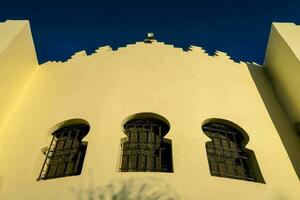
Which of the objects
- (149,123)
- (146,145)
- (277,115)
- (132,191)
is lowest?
(132,191)

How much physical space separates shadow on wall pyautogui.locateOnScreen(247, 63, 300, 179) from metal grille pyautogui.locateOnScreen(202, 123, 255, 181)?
945 millimetres

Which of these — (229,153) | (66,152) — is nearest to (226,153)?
(229,153)

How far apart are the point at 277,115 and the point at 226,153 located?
1.91 meters

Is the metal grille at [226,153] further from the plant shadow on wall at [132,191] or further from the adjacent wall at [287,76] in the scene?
the plant shadow on wall at [132,191]

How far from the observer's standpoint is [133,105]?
8.01m

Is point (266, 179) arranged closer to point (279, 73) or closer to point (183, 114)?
point (183, 114)

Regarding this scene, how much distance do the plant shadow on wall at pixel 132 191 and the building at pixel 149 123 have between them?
2 centimetres

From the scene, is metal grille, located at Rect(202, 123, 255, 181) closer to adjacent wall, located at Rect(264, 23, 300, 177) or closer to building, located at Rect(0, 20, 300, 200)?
building, located at Rect(0, 20, 300, 200)

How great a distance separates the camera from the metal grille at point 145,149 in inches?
276

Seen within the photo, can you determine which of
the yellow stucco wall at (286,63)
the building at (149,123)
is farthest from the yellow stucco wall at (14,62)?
the yellow stucco wall at (286,63)

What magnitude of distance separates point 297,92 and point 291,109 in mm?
427

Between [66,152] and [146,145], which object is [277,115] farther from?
[66,152]

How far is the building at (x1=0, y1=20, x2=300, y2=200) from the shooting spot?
250 inches

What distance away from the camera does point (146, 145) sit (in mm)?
7414
